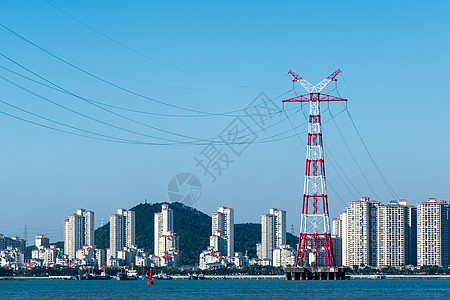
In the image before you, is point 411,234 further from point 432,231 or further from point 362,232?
point 362,232

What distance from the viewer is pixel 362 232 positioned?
502 ft

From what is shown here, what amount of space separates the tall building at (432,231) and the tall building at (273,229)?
42290mm

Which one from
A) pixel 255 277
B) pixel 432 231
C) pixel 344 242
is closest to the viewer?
pixel 432 231

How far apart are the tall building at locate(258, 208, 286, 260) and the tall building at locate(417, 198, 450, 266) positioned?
139 feet

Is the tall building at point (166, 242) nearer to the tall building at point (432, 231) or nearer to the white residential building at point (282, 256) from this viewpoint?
the white residential building at point (282, 256)

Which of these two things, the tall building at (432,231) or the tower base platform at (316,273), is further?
the tall building at (432,231)

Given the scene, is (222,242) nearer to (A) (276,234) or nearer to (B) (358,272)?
(A) (276,234)

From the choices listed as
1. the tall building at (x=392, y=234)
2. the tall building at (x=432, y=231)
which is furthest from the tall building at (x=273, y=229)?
the tall building at (x=432, y=231)

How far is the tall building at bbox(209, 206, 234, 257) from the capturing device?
190m

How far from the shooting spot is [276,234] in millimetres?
188750

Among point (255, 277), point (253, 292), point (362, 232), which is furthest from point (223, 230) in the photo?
point (253, 292)

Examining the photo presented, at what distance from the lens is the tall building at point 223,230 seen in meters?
190

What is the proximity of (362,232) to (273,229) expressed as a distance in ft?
127

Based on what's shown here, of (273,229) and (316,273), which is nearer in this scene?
(316,273)
